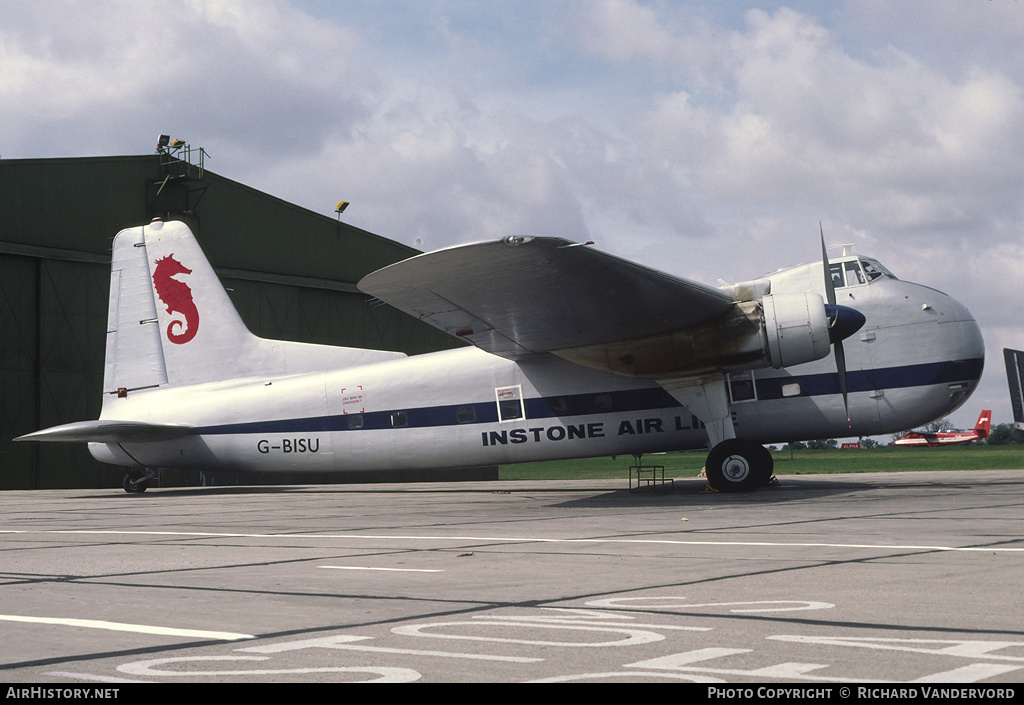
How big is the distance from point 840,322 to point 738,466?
11.1 feet

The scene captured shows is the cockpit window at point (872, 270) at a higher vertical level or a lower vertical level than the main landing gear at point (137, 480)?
higher

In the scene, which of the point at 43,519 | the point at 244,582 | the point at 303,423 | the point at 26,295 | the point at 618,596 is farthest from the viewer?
the point at 26,295

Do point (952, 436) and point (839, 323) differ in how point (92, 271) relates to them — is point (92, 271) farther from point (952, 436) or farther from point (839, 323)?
point (952, 436)

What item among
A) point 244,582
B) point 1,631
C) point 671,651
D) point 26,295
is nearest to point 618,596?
point 671,651

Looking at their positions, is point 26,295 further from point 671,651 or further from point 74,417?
point 671,651

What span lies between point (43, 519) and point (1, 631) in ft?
38.6

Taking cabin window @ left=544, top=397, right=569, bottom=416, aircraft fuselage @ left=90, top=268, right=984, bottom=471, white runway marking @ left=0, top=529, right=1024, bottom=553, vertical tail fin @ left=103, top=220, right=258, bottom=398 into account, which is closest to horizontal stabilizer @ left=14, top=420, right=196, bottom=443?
aircraft fuselage @ left=90, top=268, right=984, bottom=471

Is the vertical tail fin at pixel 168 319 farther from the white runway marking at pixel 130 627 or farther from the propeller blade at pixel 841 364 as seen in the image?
the white runway marking at pixel 130 627

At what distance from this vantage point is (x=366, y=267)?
144 ft

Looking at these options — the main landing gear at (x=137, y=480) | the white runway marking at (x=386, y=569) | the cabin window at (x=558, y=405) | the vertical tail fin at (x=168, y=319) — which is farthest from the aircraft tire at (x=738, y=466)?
the main landing gear at (x=137, y=480)

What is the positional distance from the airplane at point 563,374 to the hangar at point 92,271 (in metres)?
11.7

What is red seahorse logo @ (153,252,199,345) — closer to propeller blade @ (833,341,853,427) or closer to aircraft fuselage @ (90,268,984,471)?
aircraft fuselage @ (90,268,984,471)

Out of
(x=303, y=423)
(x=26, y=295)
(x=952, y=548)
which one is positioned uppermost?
(x=26, y=295)

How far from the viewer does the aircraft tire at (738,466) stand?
18500 mm
